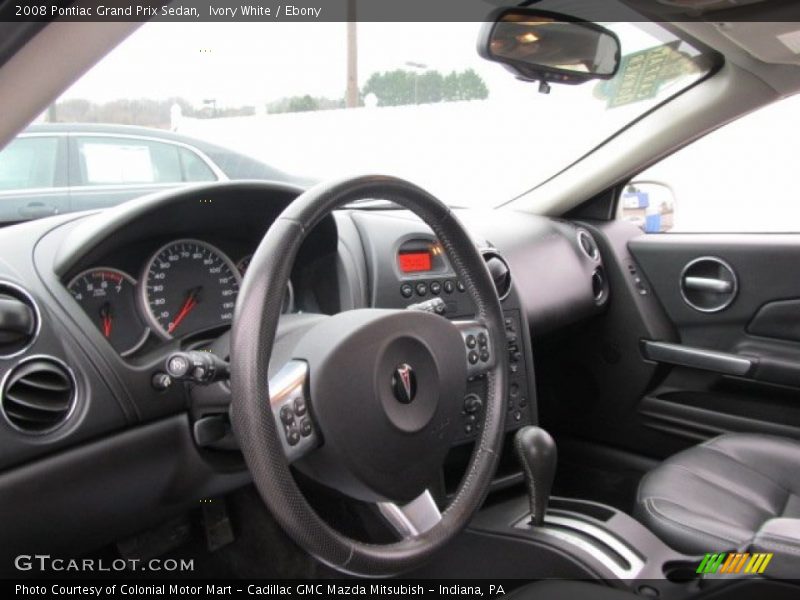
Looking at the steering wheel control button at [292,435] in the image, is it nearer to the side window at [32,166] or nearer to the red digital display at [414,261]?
the side window at [32,166]

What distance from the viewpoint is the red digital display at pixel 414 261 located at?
2.03 meters

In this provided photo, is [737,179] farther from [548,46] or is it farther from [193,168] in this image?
[193,168]

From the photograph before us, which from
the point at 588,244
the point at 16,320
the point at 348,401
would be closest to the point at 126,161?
the point at 16,320

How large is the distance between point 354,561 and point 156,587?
1.02 metres

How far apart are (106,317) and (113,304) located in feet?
0.11

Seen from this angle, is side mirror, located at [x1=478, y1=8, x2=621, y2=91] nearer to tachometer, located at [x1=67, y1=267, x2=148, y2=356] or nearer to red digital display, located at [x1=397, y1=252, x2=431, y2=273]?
red digital display, located at [x1=397, y1=252, x2=431, y2=273]

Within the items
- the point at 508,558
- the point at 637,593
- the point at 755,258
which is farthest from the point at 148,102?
the point at 755,258

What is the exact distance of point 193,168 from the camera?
5.93ft

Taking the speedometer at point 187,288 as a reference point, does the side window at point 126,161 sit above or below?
above

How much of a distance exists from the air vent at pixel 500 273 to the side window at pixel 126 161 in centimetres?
94

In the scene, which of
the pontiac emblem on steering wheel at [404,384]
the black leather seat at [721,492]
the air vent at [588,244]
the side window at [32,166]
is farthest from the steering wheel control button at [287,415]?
the air vent at [588,244]

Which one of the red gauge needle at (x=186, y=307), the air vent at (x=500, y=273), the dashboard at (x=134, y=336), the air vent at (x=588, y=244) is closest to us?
the dashboard at (x=134, y=336)

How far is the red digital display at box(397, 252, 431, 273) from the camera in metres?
2.03

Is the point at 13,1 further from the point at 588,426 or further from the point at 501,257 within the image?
the point at 588,426
